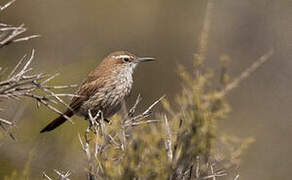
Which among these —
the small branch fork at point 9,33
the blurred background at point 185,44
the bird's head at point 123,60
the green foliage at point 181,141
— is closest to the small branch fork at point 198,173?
the green foliage at point 181,141

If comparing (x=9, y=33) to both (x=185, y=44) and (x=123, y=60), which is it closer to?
(x=123, y=60)

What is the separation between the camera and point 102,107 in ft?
23.6

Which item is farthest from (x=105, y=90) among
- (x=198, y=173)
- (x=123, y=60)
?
(x=198, y=173)

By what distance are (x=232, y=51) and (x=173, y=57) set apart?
7.99 feet

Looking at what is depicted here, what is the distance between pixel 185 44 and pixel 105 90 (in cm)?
1499

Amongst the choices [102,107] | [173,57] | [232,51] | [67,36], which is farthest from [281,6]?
[102,107]

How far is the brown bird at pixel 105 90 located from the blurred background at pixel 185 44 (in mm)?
6590

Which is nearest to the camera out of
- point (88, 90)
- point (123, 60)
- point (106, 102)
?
point (106, 102)

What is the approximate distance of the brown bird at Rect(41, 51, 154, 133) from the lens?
23.5ft

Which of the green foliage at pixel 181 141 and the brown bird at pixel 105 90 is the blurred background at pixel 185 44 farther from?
the green foliage at pixel 181 141

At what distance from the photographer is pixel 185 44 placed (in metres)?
22.1

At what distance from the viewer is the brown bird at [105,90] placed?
282 inches

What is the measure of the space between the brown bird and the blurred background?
659 cm

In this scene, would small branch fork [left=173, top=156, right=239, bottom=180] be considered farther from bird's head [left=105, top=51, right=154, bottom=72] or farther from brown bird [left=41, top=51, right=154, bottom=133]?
bird's head [left=105, top=51, right=154, bottom=72]
